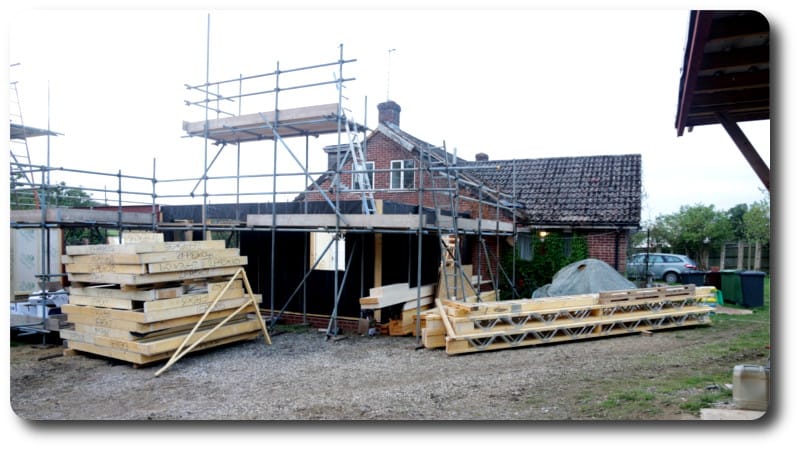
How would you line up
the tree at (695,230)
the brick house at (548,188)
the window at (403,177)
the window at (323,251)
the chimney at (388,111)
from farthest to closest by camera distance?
the tree at (695,230), the chimney at (388,111), the window at (403,177), the brick house at (548,188), the window at (323,251)

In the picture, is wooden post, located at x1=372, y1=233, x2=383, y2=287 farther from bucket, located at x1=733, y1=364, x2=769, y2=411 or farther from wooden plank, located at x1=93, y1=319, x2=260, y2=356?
bucket, located at x1=733, y1=364, x2=769, y2=411

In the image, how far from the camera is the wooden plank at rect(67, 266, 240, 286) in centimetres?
802

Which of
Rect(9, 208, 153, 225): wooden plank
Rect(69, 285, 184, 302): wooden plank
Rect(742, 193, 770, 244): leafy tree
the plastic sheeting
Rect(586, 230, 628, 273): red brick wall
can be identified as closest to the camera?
Rect(69, 285, 184, 302): wooden plank

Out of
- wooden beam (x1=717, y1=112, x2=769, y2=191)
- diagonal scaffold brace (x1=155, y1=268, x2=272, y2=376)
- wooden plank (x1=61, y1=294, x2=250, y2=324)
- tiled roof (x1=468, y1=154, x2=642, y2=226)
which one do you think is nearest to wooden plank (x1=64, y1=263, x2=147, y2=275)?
wooden plank (x1=61, y1=294, x2=250, y2=324)

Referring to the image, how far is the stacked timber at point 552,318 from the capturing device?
344 inches

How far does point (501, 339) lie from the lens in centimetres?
898

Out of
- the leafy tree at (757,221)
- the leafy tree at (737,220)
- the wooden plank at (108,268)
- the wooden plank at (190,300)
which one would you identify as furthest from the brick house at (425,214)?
the leafy tree at (737,220)

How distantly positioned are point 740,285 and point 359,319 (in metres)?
10.7

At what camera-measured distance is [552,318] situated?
9.42 m

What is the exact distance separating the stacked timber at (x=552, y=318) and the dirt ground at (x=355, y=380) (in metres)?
0.25

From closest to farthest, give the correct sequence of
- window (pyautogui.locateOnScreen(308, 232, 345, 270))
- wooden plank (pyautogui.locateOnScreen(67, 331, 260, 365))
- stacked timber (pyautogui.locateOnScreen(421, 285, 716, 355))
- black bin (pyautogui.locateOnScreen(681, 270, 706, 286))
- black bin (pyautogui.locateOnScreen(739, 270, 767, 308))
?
1. wooden plank (pyautogui.locateOnScreen(67, 331, 260, 365))
2. stacked timber (pyautogui.locateOnScreen(421, 285, 716, 355))
3. window (pyautogui.locateOnScreen(308, 232, 345, 270))
4. black bin (pyautogui.locateOnScreen(739, 270, 767, 308))
5. black bin (pyautogui.locateOnScreen(681, 270, 706, 286))

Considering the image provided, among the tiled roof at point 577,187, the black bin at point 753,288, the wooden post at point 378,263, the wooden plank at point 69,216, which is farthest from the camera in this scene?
the tiled roof at point 577,187

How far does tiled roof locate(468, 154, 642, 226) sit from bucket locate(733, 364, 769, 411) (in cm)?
828

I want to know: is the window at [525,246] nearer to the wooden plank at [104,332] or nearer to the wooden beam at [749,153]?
the wooden beam at [749,153]
